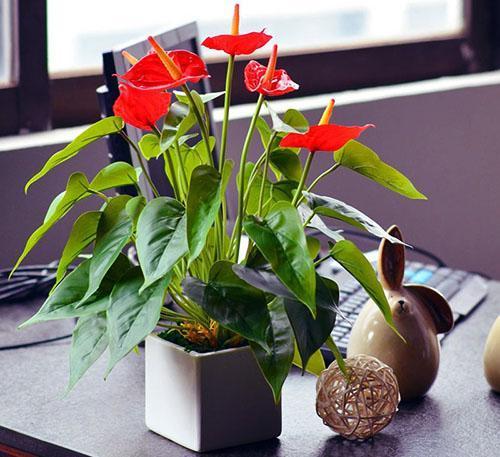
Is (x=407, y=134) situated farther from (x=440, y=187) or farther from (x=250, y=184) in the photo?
(x=250, y=184)

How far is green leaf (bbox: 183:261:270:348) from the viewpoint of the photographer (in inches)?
34.0

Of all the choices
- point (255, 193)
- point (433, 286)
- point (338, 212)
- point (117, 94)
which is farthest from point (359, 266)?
point (433, 286)

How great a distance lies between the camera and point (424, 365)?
3.51ft

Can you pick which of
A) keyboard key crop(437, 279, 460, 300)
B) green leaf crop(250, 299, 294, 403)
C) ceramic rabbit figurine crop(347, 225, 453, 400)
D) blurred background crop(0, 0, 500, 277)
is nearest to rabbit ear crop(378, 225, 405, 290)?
ceramic rabbit figurine crop(347, 225, 453, 400)

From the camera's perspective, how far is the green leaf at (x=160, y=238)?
818 mm

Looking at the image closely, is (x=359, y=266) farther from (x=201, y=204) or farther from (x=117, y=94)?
→ (x=117, y=94)

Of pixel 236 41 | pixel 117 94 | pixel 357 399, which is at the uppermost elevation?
pixel 236 41

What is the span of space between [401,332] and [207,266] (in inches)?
9.7

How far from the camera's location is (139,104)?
0.88 metres

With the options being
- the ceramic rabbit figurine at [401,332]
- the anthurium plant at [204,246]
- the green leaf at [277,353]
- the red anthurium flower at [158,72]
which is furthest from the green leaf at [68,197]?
the ceramic rabbit figurine at [401,332]

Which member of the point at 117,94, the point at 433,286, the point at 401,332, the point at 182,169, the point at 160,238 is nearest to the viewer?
the point at 160,238

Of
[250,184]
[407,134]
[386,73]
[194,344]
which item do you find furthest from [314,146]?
[386,73]

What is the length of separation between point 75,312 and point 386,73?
146 cm

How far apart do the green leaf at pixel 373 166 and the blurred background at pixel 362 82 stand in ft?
2.44
